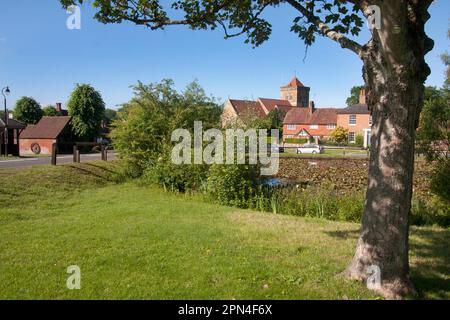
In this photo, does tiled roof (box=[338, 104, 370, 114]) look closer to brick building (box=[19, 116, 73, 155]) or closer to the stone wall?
the stone wall

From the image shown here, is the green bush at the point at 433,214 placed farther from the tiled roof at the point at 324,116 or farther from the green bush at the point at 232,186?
the tiled roof at the point at 324,116

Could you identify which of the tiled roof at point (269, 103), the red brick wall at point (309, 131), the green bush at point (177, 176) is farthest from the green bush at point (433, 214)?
the tiled roof at point (269, 103)

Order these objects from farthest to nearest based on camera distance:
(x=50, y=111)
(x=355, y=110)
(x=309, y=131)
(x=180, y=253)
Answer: (x=309, y=131), (x=50, y=111), (x=355, y=110), (x=180, y=253)

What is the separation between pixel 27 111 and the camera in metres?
66.3

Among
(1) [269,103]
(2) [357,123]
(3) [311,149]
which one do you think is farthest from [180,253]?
(1) [269,103]

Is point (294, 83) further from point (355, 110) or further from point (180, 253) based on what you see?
point (180, 253)

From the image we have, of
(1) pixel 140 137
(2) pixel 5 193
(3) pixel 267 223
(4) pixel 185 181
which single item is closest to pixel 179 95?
(1) pixel 140 137

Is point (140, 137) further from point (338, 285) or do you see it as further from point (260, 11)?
point (338, 285)

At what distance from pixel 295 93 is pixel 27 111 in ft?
286

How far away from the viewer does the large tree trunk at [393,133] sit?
4668mm

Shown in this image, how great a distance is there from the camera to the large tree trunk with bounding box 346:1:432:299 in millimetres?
4668

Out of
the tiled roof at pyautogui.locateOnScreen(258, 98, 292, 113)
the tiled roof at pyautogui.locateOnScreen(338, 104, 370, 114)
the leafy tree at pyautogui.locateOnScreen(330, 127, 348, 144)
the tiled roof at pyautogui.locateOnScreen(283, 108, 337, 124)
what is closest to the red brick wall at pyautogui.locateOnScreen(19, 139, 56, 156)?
the leafy tree at pyautogui.locateOnScreen(330, 127, 348, 144)

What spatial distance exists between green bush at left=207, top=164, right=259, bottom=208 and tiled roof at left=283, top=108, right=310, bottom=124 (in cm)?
6756

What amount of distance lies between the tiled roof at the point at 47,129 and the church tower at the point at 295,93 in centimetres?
9797
